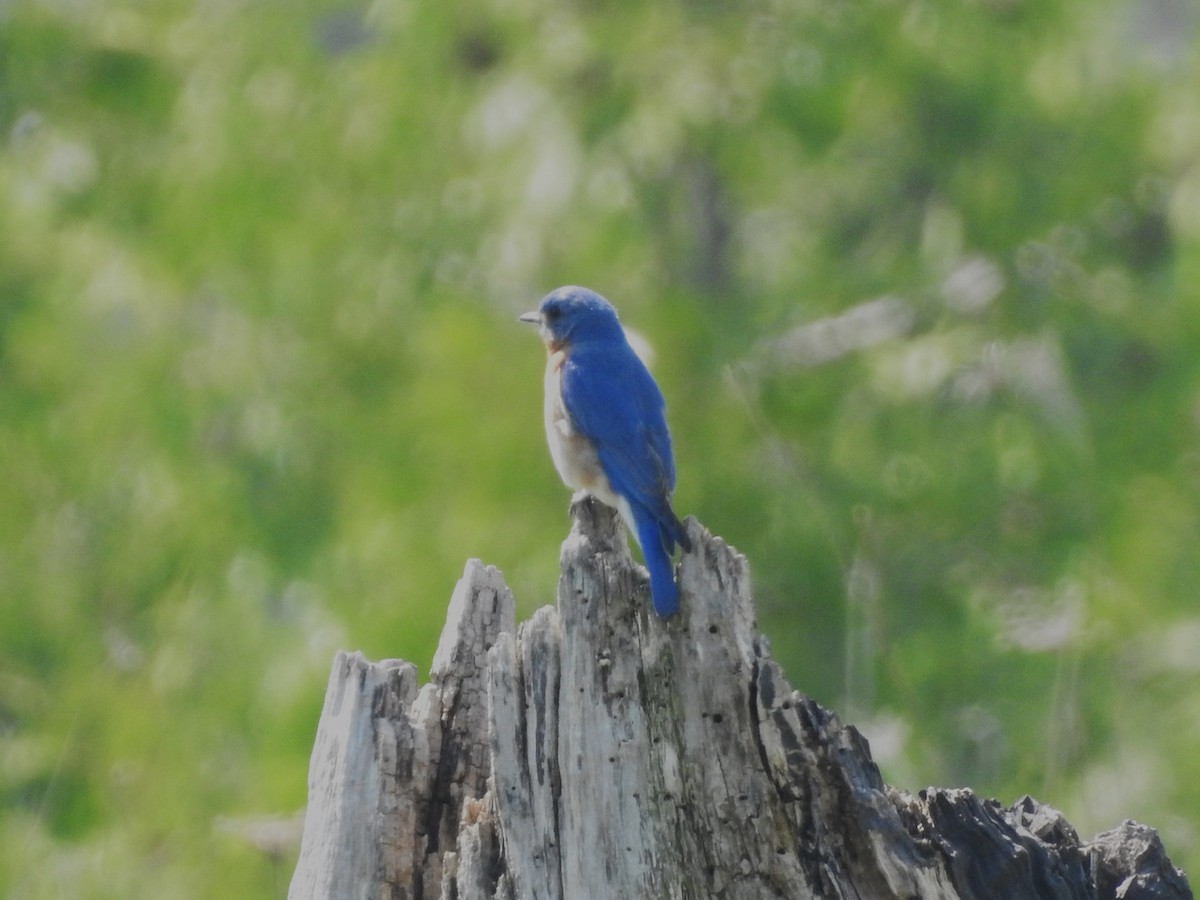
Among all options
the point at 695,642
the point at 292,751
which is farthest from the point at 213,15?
the point at 695,642

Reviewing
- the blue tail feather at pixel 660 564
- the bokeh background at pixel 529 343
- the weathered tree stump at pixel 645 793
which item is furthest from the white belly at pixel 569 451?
the bokeh background at pixel 529 343

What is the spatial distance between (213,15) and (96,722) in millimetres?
5949

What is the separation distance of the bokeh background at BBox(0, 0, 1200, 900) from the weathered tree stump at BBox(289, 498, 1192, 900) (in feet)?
17.6

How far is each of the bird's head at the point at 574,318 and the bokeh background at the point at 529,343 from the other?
10.8 feet

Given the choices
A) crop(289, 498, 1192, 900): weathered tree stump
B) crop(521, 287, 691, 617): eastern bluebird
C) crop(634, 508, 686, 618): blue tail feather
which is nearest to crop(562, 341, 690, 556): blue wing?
crop(521, 287, 691, 617): eastern bluebird

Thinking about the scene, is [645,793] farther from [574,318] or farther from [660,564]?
[574,318]

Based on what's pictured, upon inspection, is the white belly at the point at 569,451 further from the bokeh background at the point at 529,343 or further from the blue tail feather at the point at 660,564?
the bokeh background at the point at 529,343

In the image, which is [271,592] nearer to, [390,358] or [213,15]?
[390,358]

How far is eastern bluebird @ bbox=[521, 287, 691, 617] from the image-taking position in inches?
212

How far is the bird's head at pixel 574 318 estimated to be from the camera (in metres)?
6.29

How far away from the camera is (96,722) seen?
10.1 meters

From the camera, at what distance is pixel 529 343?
10.2m

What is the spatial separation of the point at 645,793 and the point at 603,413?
228cm

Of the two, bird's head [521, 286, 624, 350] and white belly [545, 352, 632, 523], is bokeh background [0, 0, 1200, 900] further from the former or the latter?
white belly [545, 352, 632, 523]
